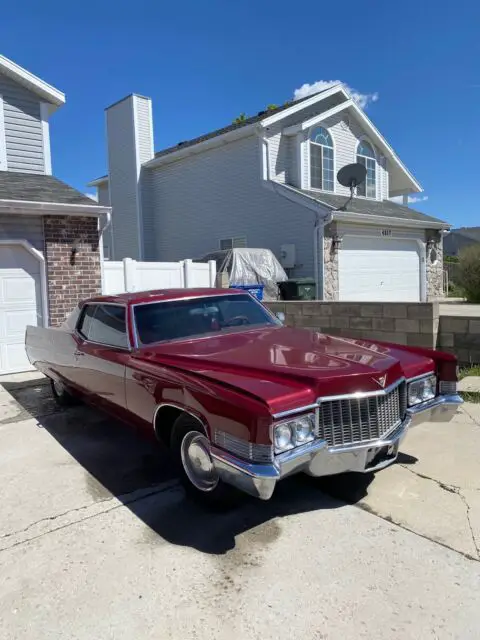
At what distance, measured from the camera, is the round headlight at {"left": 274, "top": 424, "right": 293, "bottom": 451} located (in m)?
2.68

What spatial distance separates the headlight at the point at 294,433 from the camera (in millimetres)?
2686

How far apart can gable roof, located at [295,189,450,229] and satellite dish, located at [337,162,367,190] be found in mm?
647

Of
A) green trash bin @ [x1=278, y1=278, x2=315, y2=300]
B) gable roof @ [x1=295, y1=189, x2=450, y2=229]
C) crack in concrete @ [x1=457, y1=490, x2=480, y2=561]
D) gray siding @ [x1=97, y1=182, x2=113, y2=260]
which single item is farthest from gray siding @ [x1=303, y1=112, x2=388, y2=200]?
crack in concrete @ [x1=457, y1=490, x2=480, y2=561]

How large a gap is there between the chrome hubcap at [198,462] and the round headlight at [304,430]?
615mm

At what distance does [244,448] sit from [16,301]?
Answer: 683 centimetres

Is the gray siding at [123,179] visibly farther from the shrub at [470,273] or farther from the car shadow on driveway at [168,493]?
the car shadow on driveway at [168,493]

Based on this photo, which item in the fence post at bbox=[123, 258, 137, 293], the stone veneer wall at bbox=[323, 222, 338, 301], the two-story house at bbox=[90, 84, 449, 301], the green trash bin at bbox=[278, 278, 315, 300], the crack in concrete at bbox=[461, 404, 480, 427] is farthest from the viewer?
the two-story house at bbox=[90, 84, 449, 301]

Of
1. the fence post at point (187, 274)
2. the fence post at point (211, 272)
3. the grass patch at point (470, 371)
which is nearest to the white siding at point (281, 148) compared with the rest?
the fence post at point (211, 272)

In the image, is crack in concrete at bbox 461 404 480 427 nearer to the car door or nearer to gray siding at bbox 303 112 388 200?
the car door

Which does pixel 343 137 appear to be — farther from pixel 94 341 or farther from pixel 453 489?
pixel 453 489

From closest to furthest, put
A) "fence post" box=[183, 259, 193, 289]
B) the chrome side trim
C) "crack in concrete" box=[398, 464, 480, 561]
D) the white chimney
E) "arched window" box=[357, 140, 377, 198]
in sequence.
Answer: the chrome side trim, "crack in concrete" box=[398, 464, 480, 561], "fence post" box=[183, 259, 193, 289], "arched window" box=[357, 140, 377, 198], the white chimney

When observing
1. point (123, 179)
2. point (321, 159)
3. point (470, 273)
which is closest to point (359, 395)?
point (321, 159)

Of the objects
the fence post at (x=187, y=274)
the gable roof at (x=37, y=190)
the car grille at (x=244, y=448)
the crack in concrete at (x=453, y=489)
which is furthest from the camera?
the fence post at (x=187, y=274)

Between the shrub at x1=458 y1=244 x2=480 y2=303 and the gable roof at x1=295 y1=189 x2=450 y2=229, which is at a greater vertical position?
the gable roof at x1=295 y1=189 x2=450 y2=229
